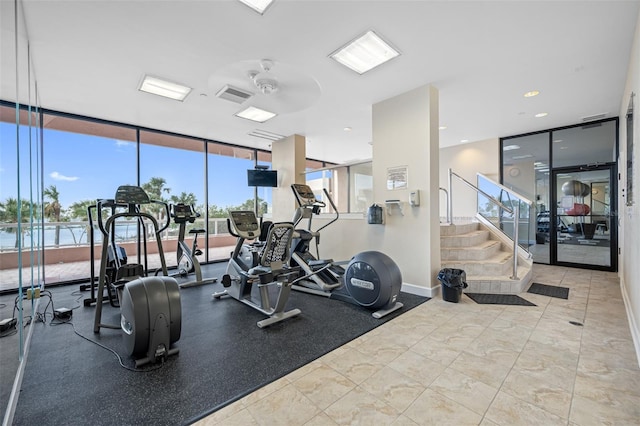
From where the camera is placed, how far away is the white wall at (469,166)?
6477 mm

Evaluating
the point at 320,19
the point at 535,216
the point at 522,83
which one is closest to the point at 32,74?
the point at 320,19

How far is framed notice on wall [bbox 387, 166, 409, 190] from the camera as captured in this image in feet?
13.3

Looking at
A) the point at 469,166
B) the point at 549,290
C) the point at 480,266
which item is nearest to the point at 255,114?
the point at 480,266

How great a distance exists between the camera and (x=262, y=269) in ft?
10.6

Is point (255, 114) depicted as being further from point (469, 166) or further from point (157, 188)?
point (469, 166)

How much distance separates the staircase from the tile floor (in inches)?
33.5

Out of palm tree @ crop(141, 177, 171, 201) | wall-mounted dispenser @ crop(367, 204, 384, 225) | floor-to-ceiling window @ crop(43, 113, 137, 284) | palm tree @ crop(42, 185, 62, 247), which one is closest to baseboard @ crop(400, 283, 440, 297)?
wall-mounted dispenser @ crop(367, 204, 384, 225)

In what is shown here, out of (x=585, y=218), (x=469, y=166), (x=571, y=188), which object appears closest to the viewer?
(x=585, y=218)

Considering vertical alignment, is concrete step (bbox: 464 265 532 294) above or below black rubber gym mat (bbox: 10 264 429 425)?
above

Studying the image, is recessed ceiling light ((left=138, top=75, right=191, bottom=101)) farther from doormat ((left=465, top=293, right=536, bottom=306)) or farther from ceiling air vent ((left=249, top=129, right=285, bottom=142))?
doormat ((left=465, top=293, right=536, bottom=306))

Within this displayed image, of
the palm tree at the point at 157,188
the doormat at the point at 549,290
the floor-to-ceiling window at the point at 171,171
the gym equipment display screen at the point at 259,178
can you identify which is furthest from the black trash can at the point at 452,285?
the palm tree at the point at 157,188

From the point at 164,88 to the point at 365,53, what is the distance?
9.48ft

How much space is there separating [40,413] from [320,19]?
361 centimetres

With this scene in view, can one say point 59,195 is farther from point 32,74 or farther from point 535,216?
point 535,216
